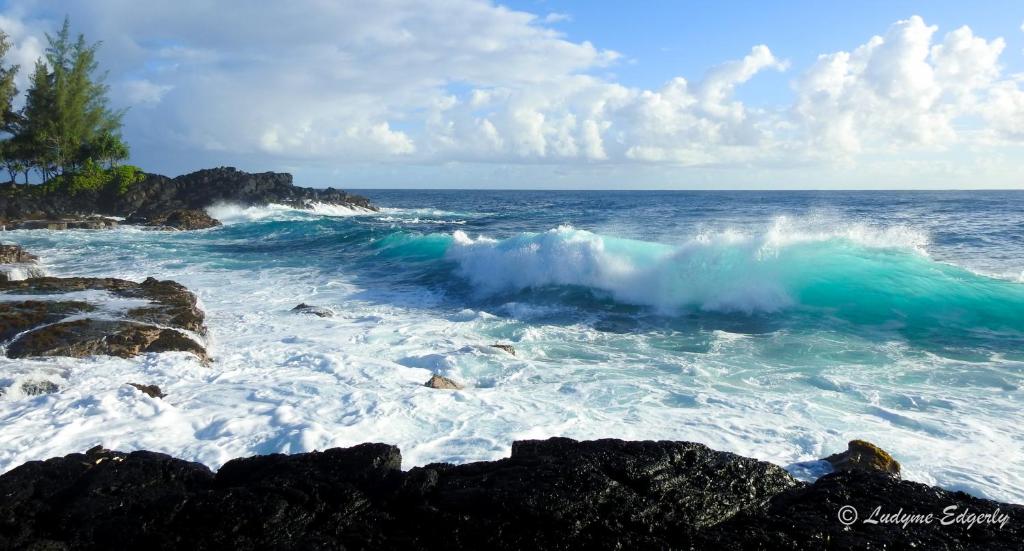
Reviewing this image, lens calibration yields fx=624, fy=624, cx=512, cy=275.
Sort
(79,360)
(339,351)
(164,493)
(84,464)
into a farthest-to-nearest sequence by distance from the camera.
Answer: (339,351) < (79,360) < (84,464) < (164,493)

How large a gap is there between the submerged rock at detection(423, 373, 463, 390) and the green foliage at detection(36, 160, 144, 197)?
121 ft

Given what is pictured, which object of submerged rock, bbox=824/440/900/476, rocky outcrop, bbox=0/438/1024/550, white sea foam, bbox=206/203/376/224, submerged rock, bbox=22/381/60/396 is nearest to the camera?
rocky outcrop, bbox=0/438/1024/550

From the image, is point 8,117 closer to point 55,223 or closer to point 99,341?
point 55,223

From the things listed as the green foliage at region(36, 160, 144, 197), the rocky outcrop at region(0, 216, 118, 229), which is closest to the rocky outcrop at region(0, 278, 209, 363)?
the rocky outcrop at region(0, 216, 118, 229)

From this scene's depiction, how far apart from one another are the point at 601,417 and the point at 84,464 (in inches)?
168

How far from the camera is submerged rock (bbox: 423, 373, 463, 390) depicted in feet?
22.9

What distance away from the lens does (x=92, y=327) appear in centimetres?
810

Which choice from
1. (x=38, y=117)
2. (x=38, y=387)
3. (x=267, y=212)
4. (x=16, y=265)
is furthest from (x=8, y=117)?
(x=38, y=387)

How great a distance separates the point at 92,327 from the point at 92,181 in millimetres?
33705

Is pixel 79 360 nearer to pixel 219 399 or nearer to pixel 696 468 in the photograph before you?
pixel 219 399

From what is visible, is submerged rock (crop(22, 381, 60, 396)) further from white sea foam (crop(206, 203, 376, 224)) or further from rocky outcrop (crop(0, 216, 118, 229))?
white sea foam (crop(206, 203, 376, 224))

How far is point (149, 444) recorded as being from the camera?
16.8 ft

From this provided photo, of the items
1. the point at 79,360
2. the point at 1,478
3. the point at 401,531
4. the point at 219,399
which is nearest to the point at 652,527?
the point at 401,531

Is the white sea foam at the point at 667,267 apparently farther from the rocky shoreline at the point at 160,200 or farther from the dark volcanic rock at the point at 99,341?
the rocky shoreline at the point at 160,200
